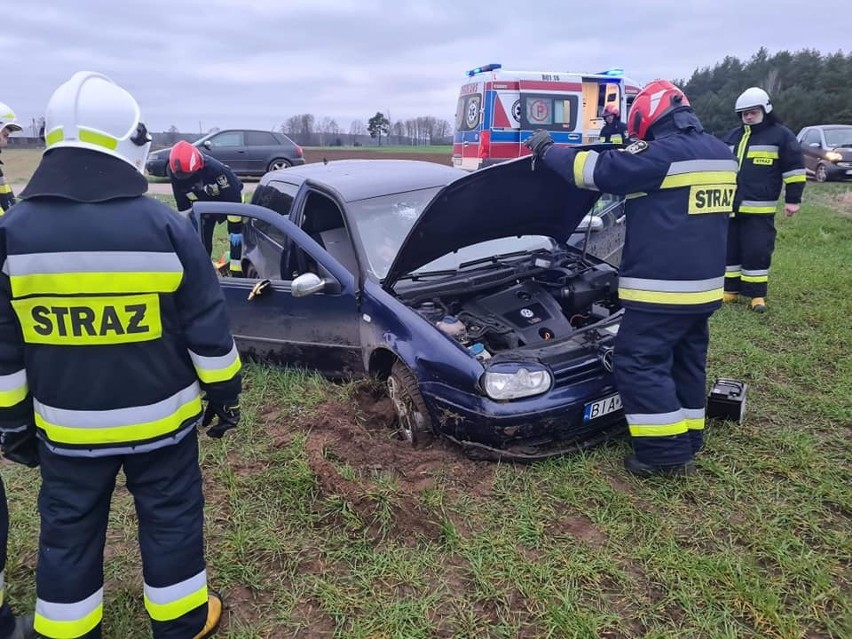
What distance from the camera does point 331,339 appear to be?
3896 millimetres

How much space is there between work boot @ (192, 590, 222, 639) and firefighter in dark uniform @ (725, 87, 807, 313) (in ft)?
17.4

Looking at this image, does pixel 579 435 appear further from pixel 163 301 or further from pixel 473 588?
pixel 163 301

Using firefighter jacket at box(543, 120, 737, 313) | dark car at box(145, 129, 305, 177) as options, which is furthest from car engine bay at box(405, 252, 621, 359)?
dark car at box(145, 129, 305, 177)

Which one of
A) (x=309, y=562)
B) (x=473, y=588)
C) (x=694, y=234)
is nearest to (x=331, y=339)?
(x=309, y=562)

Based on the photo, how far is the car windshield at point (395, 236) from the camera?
154 inches

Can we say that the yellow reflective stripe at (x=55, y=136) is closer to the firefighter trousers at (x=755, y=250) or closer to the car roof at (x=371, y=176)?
the car roof at (x=371, y=176)

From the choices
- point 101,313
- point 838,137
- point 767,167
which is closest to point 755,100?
point 767,167

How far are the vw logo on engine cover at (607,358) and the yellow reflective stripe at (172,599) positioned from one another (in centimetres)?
211

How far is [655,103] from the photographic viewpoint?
9.94 feet

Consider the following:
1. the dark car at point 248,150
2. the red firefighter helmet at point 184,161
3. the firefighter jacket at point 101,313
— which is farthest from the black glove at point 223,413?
the dark car at point 248,150

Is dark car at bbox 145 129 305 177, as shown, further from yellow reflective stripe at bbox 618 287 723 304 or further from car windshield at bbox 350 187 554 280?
yellow reflective stripe at bbox 618 287 723 304

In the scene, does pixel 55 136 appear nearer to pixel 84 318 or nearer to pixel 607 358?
pixel 84 318

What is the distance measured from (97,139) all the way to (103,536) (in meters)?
1.25

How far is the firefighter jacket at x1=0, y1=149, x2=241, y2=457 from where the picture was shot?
174 cm
